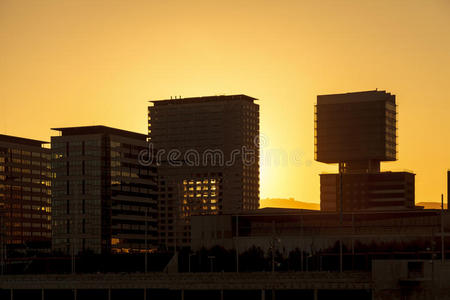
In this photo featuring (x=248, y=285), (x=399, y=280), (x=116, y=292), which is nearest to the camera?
(x=399, y=280)

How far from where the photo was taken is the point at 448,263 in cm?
14200

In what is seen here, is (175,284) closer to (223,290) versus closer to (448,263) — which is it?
(223,290)

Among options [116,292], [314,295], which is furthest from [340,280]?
[116,292]

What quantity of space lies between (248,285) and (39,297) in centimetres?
3899

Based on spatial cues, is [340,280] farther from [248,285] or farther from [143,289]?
[143,289]

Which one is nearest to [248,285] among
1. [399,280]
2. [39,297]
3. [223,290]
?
[223,290]

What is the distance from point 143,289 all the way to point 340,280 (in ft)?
107

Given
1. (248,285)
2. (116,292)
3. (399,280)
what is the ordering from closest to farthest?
(399,280) < (248,285) < (116,292)

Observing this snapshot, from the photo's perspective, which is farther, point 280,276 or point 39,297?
point 39,297

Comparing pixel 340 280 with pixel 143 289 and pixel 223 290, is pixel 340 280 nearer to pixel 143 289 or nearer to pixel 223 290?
pixel 223 290

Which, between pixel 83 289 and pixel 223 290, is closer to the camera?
pixel 223 290

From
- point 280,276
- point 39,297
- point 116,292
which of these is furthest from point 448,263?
point 39,297

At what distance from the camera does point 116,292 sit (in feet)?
520

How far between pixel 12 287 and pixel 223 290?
4032cm
